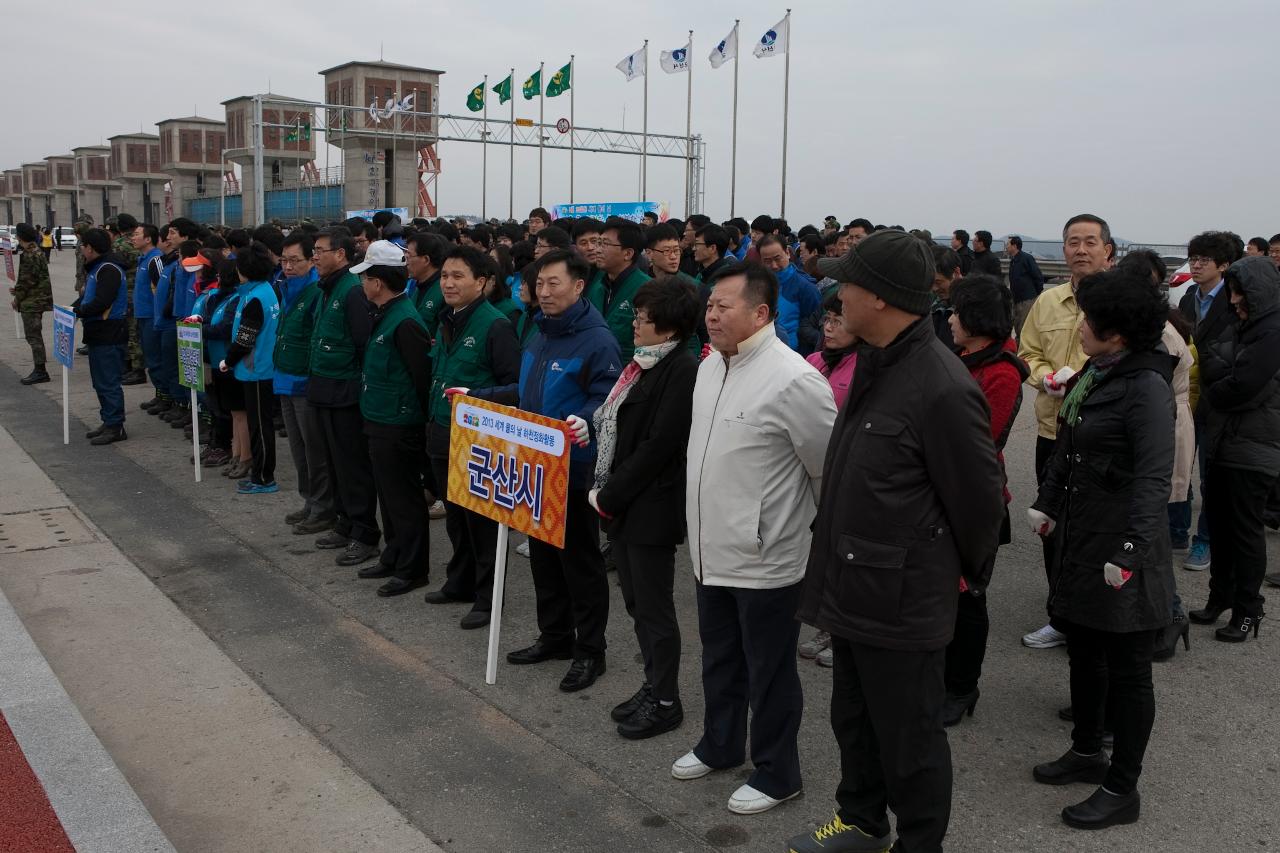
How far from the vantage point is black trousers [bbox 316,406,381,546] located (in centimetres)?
654

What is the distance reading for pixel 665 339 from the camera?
13.5ft

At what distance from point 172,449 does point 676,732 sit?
749 cm

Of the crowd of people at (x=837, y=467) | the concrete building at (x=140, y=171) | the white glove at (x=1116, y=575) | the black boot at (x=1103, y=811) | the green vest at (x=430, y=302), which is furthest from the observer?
the concrete building at (x=140, y=171)

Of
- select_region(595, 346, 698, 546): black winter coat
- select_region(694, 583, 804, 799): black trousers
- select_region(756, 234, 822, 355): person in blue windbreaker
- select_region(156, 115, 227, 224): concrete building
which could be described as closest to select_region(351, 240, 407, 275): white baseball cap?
select_region(595, 346, 698, 546): black winter coat

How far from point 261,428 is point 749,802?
596 cm

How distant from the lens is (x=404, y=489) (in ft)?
19.9

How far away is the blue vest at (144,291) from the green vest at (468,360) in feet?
23.7

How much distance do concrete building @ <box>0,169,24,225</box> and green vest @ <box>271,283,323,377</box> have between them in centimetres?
16322

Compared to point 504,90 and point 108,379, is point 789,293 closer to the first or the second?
point 108,379

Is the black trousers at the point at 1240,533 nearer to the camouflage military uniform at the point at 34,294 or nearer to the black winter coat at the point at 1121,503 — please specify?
the black winter coat at the point at 1121,503

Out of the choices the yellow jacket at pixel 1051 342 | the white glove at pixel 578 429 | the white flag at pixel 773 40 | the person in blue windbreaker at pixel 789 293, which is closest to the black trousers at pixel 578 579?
the white glove at pixel 578 429

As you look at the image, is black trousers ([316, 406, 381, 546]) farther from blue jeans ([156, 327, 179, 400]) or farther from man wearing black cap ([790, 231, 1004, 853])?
blue jeans ([156, 327, 179, 400])

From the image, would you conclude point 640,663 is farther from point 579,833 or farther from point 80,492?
point 80,492

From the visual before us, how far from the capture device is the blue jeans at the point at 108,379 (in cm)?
1034
